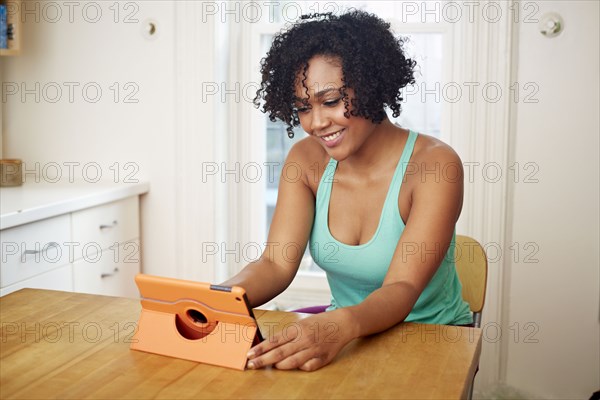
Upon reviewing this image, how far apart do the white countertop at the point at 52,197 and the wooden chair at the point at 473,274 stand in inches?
49.4

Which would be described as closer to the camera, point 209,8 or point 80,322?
point 80,322

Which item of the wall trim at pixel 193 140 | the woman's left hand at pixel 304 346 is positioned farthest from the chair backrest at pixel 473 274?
the wall trim at pixel 193 140

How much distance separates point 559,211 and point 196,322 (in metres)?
1.64

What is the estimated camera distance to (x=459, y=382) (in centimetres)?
115

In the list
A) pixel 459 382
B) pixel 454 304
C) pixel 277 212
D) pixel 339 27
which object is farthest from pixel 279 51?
pixel 459 382

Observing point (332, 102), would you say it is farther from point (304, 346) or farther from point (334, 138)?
point (304, 346)

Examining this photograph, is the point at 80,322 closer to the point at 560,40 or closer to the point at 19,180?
the point at 19,180

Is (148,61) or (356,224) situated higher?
(148,61)

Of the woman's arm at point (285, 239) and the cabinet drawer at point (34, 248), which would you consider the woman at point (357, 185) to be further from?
the cabinet drawer at point (34, 248)

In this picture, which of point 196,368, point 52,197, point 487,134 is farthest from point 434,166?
point 52,197

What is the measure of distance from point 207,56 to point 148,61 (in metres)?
0.25

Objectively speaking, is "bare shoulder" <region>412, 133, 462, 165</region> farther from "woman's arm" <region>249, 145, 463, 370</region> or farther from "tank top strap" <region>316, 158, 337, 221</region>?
"tank top strap" <region>316, 158, 337, 221</region>

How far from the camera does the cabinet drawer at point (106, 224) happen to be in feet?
8.32

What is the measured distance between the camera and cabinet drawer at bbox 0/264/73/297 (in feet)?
7.43
